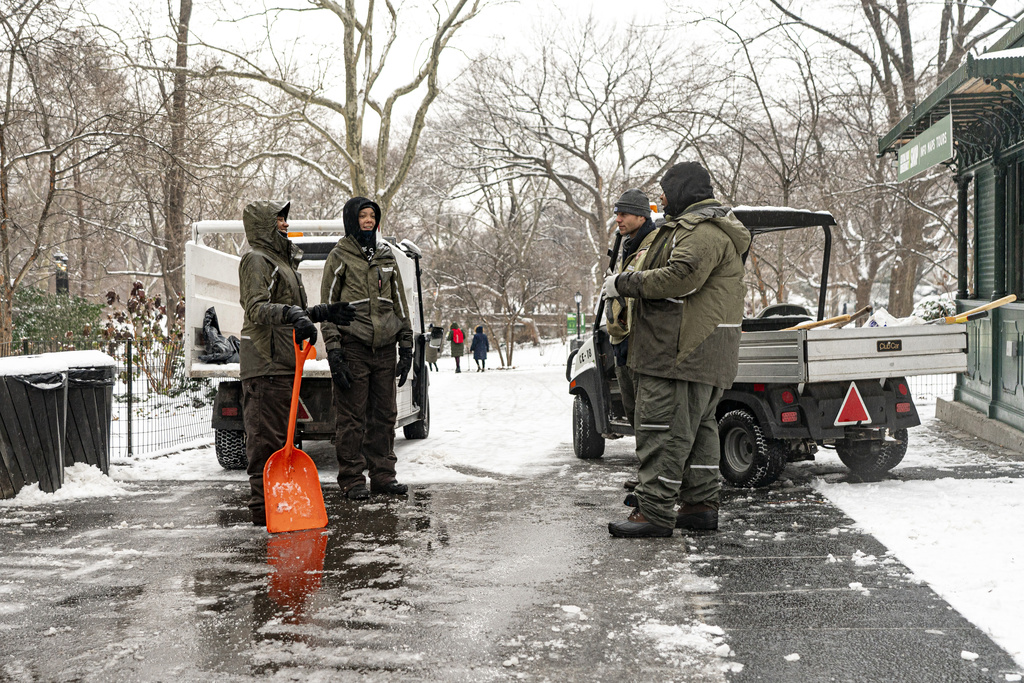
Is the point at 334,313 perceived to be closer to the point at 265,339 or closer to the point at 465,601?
the point at 265,339

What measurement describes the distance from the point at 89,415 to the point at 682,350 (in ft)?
14.7

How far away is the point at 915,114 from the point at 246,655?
8445 millimetres

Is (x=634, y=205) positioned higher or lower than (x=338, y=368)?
higher

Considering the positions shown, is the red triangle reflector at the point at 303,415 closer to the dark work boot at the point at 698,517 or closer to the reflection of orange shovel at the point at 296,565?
the reflection of orange shovel at the point at 296,565

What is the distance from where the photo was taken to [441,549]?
4875 mm

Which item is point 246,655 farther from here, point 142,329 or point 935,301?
point 935,301

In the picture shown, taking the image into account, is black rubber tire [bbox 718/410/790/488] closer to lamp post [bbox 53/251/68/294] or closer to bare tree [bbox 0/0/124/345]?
bare tree [bbox 0/0/124/345]

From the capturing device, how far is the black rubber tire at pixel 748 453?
247 inches

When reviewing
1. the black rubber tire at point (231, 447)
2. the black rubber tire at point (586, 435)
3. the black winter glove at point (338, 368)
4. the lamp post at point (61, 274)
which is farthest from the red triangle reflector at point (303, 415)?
the lamp post at point (61, 274)

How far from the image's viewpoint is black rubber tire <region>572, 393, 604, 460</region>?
808 centimetres

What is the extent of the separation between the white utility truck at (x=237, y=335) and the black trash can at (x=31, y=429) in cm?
135

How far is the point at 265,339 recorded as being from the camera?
5.74 m

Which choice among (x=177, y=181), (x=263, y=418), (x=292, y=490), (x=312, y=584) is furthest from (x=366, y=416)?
(x=177, y=181)

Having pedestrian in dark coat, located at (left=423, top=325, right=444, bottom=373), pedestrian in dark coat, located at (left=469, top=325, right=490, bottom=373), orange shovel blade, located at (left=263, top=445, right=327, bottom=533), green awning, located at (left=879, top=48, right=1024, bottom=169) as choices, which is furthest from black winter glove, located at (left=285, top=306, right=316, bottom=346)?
pedestrian in dark coat, located at (left=469, top=325, right=490, bottom=373)
